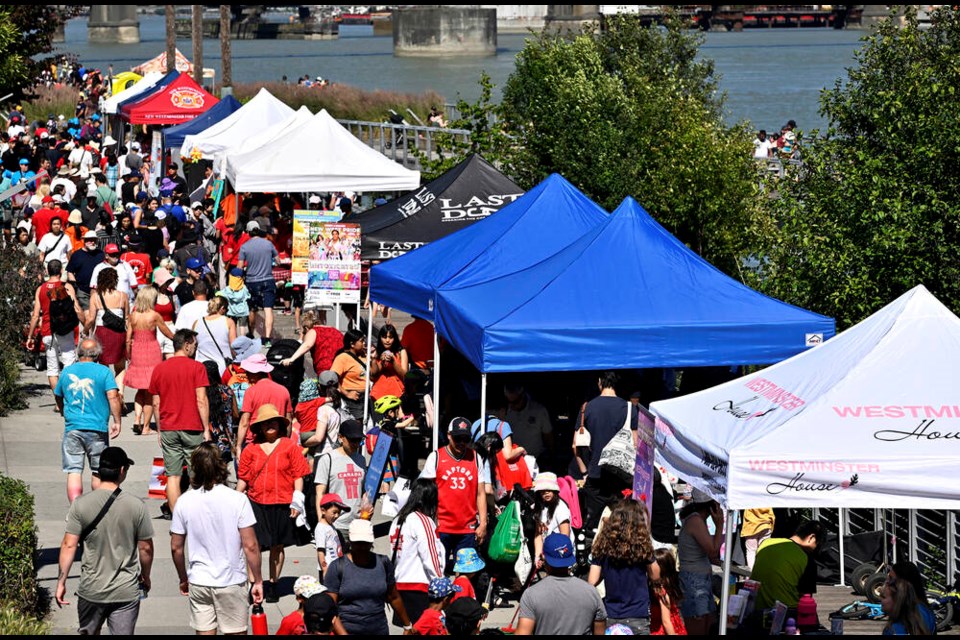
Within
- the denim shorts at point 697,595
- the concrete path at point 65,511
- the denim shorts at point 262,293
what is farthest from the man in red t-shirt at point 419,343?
the denim shorts at point 697,595

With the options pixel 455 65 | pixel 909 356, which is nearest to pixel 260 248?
pixel 909 356

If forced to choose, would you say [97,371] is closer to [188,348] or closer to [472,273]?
[188,348]

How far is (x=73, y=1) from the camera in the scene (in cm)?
3662

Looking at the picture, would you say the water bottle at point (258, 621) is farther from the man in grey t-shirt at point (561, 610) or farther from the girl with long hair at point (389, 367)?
the girl with long hair at point (389, 367)

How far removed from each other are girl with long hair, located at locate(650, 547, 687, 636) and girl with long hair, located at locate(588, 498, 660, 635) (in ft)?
0.62

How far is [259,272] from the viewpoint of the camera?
60.6 feet

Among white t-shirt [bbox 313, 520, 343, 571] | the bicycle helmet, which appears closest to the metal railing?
the bicycle helmet

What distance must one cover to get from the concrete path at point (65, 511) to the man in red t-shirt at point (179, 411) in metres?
0.69

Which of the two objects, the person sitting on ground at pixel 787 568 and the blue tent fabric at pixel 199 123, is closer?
the person sitting on ground at pixel 787 568

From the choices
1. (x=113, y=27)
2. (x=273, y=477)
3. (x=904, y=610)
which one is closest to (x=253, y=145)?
(x=273, y=477)

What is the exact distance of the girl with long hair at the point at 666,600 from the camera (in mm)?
8422

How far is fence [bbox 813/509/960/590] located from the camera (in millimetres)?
10688

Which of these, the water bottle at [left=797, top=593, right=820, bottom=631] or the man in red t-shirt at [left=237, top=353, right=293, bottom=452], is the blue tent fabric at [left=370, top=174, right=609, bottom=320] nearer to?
the man in red t-shirt at [left=237, top=353, right=293, bottom=452]

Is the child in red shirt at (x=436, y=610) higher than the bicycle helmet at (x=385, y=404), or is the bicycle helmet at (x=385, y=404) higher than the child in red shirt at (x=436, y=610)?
the child in red shirt at (x=436, y=610)
